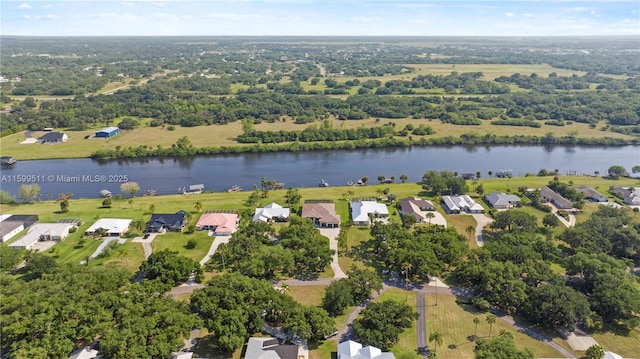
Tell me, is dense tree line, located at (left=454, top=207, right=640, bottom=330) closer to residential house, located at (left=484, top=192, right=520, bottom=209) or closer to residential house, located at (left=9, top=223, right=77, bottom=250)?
residential house, located at (left=484, top=192, right=520, bottom=209)

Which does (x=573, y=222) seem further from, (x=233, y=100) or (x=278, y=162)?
(x=233, y=100)

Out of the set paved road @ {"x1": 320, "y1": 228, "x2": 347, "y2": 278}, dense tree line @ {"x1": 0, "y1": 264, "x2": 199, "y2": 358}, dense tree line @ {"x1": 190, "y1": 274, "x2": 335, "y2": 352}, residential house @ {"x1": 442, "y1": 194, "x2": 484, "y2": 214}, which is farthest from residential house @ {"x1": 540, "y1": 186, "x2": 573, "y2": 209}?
dense tree line @ {"x1": 0, "y1": 264, "x2": 199, "y2": 358}

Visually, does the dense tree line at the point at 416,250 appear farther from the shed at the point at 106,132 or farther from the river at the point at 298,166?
the shed at the point at 106,132

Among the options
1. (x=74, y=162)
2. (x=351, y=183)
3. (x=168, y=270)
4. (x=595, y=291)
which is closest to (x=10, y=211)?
(x=74, y=162)

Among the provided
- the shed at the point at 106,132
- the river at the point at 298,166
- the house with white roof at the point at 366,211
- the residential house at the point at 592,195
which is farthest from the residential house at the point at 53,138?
the residential house at the point at 592,195

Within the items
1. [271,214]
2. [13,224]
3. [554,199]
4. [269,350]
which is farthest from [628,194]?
[13,224]

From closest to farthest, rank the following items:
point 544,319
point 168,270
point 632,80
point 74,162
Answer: point 544,319 → point 168,270 → point 74,162 → point 632,80

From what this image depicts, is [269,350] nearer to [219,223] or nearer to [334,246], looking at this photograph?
[334,246]
